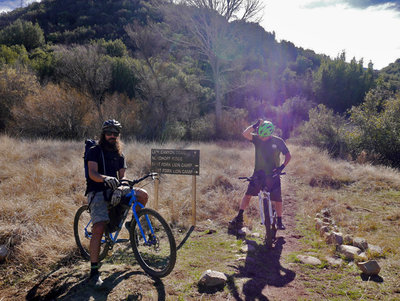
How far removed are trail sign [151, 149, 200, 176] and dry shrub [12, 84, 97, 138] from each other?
45.0 ft

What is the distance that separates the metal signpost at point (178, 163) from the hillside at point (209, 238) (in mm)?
878

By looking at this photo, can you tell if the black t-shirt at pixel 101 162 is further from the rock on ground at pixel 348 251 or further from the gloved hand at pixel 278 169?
the rock on ground at pixel 348 251

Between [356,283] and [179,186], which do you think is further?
[179,186]

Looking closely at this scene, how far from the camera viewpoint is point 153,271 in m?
3.06

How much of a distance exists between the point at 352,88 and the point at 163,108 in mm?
26163

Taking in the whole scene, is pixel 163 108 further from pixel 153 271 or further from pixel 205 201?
pixel 153 271

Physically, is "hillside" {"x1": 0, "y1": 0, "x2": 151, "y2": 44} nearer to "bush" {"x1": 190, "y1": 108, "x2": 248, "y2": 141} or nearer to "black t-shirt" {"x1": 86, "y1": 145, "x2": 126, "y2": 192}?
"bush" {"x1": 190, "y1": 108, "x2": 248, "y2": 141}

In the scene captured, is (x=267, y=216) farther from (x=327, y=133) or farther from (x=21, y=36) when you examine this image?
(x=21, y=36)

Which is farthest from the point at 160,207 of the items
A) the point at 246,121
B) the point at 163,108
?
the point at 246,121

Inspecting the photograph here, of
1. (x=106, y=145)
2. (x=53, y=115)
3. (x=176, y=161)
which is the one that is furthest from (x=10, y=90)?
(x=106, y=145)

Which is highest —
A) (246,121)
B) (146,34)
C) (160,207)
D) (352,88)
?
(146,34)

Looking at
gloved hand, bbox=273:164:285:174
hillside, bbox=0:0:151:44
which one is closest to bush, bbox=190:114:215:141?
gloved hand, bbox=273:164:285:174

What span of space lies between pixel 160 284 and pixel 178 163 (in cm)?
257

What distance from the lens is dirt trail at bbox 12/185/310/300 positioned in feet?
9.20
